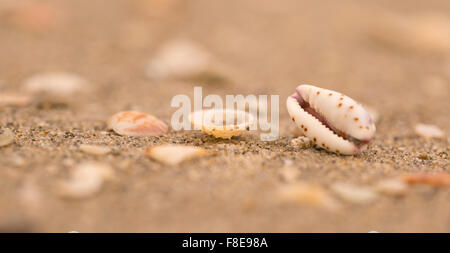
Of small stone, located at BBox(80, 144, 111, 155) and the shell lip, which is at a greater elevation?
the shell lip

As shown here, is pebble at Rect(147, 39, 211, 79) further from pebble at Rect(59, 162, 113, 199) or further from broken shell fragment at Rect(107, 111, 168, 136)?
pebble at Rect(59, 162, 113, 199)

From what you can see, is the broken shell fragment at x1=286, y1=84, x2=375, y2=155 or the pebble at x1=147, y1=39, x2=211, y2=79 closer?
the broken shell fragment at x1=286, y1=84, x2=375, y2=155

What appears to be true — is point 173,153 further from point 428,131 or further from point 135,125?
point 428,131

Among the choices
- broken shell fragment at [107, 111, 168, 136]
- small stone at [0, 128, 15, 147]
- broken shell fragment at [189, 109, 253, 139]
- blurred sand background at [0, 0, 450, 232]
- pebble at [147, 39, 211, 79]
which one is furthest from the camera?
pebble at [147, 39, 211, 79]

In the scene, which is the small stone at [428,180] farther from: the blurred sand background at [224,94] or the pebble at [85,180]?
the pebble at [85,180]

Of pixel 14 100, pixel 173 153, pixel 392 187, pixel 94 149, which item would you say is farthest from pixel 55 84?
pixel 392 187

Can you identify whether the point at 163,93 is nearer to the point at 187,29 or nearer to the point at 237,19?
the point at 187,29

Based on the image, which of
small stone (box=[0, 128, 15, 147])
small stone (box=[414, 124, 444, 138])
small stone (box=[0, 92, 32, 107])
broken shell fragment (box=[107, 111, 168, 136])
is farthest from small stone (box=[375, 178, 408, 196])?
small stone (box=[0, 92, 32, 107])
